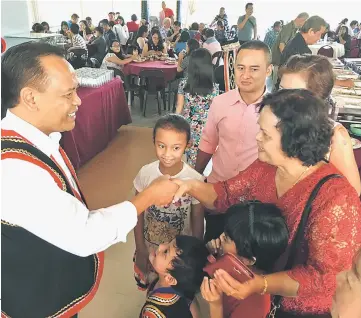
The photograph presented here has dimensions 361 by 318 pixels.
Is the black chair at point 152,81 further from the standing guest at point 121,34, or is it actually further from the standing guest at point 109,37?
the standing guest at point 121,34

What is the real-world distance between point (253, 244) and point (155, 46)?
19.8 ft

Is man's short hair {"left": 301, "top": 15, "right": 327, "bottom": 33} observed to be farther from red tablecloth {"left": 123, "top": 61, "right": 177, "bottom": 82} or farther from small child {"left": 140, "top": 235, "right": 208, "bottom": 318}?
small child {"left": 140, "top": 235, "right": 208, "bottom": 318}

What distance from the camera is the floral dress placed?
10.6ft

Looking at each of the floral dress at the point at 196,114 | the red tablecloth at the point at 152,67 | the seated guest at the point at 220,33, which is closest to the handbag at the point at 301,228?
the floral dress at the point at 196,114

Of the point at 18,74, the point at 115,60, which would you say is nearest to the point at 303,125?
the point at 18,74

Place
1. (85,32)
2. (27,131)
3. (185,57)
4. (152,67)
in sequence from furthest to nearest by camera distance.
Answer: (85,32) → (152,67) → (185,57) → (27,131)

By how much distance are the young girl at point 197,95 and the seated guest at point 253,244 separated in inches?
81.7

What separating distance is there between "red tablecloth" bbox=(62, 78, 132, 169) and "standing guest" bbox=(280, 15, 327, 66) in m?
2.20

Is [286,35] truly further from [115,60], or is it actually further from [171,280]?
[171,280]

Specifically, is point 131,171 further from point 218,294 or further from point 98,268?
point 218,294

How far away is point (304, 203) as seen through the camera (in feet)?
3.60

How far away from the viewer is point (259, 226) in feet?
3.56

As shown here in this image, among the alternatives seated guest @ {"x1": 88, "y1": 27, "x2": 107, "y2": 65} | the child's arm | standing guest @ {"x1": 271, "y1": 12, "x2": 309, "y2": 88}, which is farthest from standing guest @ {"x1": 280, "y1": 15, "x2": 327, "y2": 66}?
seated guest @ {"x1": 88, "y1": 27, "x2": 107, "y2": 65}

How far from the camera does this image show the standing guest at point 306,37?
3754mm
